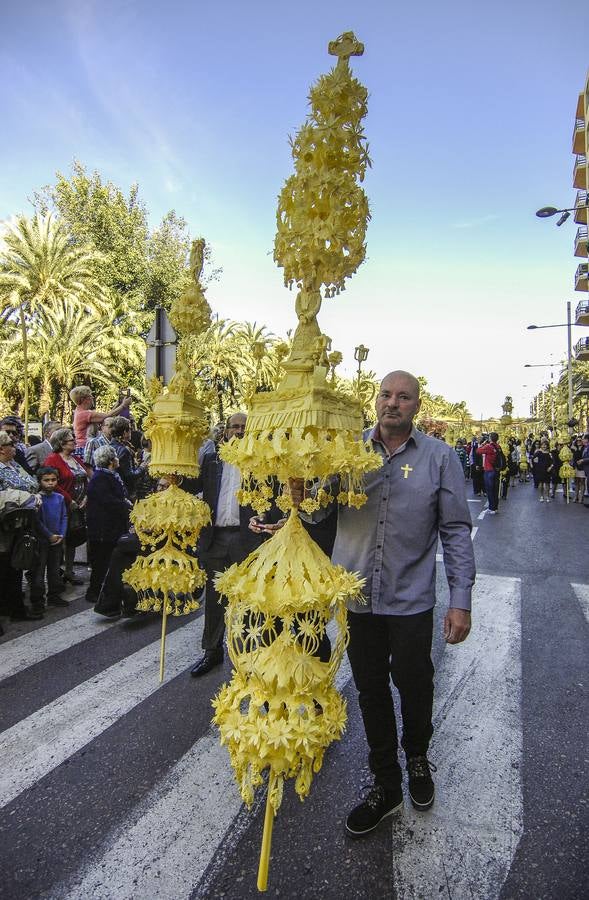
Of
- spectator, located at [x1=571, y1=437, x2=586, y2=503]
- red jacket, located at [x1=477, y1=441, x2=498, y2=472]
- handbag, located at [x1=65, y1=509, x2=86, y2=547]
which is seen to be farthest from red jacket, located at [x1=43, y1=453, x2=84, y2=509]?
spectator, located at [x1=571, y1=437, x2=586, y2=503]

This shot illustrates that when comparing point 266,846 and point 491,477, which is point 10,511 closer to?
point 266,846

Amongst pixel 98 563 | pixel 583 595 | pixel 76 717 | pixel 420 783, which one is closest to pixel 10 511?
pixel 98 563

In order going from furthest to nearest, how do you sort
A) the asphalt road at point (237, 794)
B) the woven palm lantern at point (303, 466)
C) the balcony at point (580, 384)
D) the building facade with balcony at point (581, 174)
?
the balcony at point (580, 384), the building facade with balcony at point (581, 174), the asphalt road at point (237, 794), the woven palm lantern at point (303, 466)

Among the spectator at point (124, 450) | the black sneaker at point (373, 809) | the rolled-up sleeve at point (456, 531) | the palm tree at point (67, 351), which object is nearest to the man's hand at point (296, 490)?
the rolled-up sleeve at point (456, 531)

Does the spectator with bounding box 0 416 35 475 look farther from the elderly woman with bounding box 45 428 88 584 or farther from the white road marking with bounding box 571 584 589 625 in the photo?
the white road marking with bounding box 571 584 589 625

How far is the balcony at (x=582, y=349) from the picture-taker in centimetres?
4156

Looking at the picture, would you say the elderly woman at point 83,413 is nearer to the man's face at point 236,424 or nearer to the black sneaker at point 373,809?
the man's face at point 236,424

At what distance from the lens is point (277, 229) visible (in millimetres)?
2135

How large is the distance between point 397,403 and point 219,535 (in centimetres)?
241

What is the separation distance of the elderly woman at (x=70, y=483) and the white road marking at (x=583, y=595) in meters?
A: 6.22

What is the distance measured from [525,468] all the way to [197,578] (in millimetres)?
24357

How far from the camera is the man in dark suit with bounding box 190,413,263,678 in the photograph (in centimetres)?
418

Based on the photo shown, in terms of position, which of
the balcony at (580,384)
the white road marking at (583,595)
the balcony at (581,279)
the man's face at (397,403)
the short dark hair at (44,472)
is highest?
the balcony at (581,279)

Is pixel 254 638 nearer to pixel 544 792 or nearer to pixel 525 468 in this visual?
pixel 544 792
